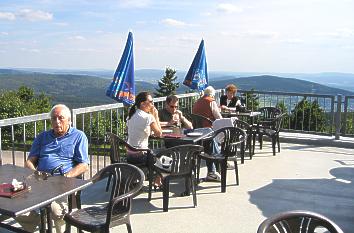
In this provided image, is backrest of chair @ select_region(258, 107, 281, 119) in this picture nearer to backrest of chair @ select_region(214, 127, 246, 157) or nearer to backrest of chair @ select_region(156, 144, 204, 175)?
backrest of chair @ select_region(214, 127, 246, 157)

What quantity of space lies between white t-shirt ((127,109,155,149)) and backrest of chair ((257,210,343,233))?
2833 millimetres

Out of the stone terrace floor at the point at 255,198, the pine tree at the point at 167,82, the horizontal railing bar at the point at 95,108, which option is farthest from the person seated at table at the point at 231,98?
the pine tree at the point at 167,82

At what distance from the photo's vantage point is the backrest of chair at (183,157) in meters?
4.45

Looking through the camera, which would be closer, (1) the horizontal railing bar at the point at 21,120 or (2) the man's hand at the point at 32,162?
(2) the man's hand at the point at 32,162

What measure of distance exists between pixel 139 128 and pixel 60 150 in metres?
1.42

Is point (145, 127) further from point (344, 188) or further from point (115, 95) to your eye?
point (344, 188)

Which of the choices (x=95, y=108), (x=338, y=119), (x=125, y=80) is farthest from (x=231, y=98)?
(x=95, y=108)

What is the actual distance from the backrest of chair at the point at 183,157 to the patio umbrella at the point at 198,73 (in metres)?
3.88

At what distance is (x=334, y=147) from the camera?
8578 mm

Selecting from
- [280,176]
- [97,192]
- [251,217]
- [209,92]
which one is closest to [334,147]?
[280,176]

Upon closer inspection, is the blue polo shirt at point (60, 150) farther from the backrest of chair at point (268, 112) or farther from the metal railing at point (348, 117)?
the metal railing at point (348, 117)

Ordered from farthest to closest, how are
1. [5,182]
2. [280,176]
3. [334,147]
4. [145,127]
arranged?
[334,147]
[280,176]
[145,127]
[5,182]

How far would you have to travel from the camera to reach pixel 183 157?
4520 millimetres

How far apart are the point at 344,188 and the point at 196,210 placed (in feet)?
7.98
